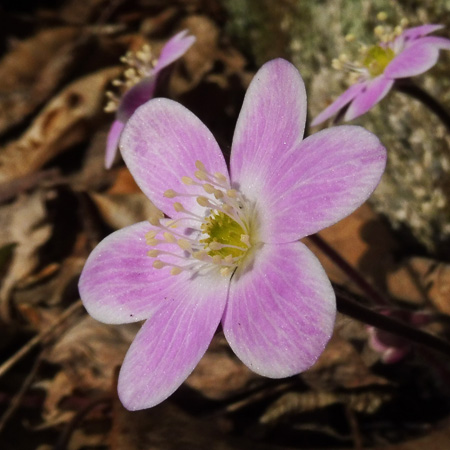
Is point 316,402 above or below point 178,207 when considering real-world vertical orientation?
below

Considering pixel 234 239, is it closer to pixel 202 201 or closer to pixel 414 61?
pixel 202 201

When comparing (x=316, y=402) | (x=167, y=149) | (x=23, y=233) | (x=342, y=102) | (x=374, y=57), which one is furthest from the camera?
(x=23, y=233)

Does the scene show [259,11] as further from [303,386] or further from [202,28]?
[303,386]

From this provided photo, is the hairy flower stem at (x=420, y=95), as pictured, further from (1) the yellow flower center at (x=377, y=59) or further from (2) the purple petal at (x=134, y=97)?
(2) the purple petal at (x=134, y=97)

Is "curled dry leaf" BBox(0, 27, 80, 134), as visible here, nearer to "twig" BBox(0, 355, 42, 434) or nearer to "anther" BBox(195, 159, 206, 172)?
"twig" BBox(0, 355, 42, 434)

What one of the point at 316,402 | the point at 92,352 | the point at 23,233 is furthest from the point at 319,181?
the point at 23,233

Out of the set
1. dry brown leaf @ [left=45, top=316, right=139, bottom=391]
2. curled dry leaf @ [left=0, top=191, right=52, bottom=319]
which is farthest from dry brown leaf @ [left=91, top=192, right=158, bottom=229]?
dry brown leaf @ [left=45, top=316, right=139, bottom=391]

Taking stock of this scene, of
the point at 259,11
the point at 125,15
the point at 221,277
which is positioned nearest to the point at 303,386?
the point at 221,277

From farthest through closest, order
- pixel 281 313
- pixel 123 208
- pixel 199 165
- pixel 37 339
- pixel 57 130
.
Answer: pixel 57 130, pixel 123 208, pixel 37 339, pixel 199 165, pixel 281 313
